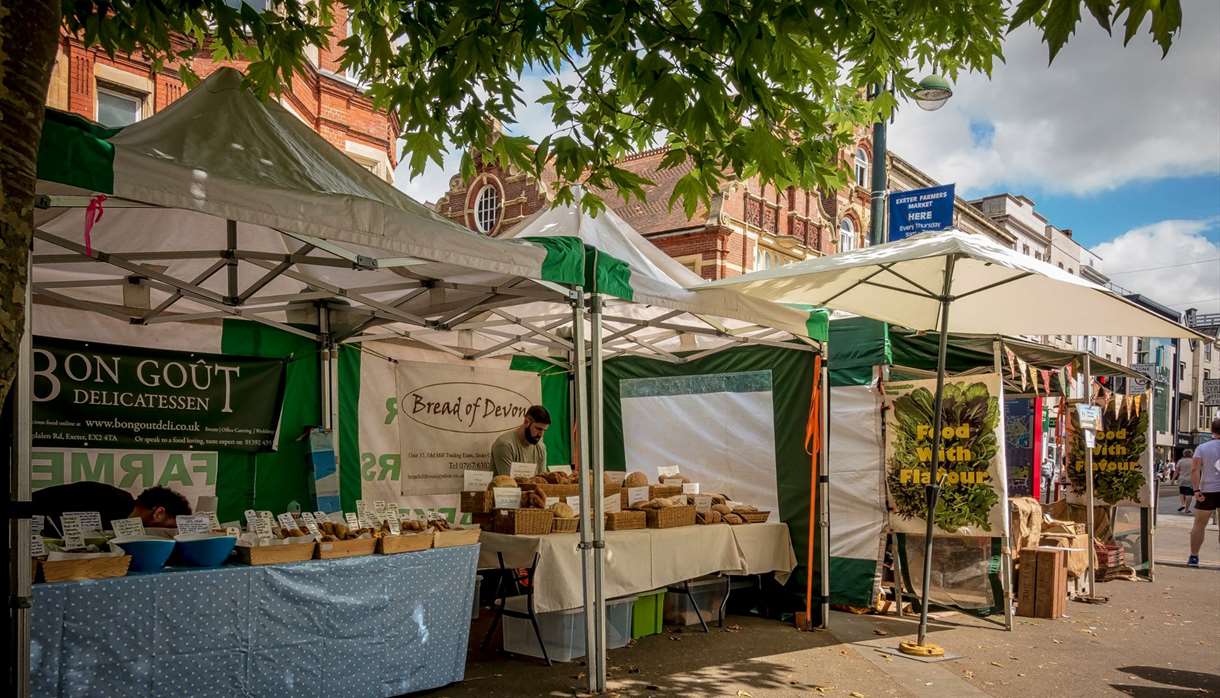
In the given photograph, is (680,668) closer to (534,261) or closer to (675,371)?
(534,261)

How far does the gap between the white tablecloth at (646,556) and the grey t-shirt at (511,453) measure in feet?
4.50

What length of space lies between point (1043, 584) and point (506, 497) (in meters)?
5.46

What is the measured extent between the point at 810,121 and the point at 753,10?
768 mm

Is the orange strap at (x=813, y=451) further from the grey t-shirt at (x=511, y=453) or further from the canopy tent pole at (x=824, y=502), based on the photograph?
the grey t-shirt at (x=511, y=453)

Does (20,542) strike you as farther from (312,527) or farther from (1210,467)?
(1210,467)

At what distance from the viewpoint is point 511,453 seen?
308 inches

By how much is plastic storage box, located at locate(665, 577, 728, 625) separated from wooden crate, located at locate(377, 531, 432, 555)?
2.86 m

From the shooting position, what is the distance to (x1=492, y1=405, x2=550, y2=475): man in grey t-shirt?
775 centimetres

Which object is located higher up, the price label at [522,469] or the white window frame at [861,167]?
the white window frame at [861,167]

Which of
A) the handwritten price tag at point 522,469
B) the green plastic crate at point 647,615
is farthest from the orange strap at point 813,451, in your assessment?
the handwritten price tag at point 522,469

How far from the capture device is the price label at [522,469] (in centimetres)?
728

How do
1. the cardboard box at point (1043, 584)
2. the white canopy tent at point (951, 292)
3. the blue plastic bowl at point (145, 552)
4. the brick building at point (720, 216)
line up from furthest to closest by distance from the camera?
the brick building at point (720, 216) → the cardboard box at point (1043, 584) → the white canopy tent at point (951, 292) → the blue plastic bowl at point (145, 552)

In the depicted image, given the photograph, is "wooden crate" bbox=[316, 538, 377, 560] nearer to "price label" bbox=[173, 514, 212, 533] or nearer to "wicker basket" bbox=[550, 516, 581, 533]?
"price label" bbox=[173, 514, 212, 533]

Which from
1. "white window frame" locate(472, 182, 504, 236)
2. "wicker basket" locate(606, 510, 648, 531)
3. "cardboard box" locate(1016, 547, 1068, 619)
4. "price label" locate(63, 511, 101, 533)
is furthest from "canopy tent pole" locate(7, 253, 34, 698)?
"white window frame" locate(472, 182, 504, 236)
